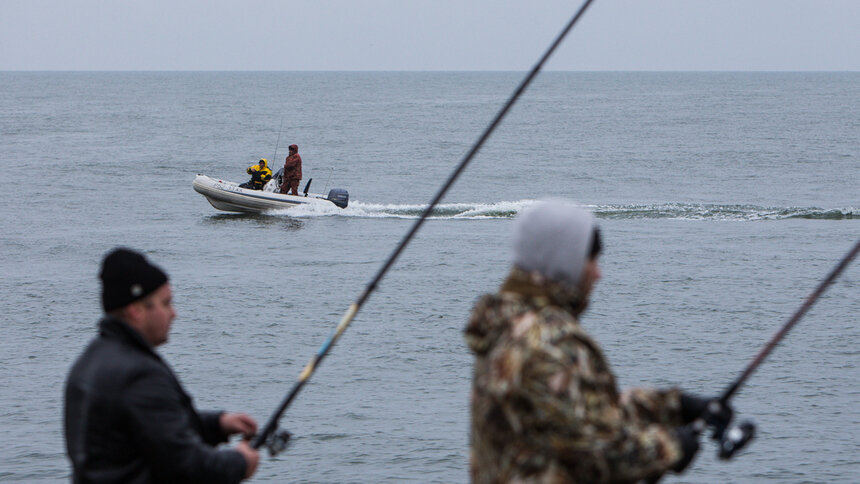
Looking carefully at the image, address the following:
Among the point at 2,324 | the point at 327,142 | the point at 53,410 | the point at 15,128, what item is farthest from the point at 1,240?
the point at 15,128

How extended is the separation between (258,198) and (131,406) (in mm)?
25256

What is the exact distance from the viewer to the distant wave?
27.7 metres

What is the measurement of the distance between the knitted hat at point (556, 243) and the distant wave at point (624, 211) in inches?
986

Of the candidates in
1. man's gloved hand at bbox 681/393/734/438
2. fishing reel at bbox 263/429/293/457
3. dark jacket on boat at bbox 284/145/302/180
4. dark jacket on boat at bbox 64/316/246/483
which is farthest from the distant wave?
man's gloved hand at bbox 681/393/734/438

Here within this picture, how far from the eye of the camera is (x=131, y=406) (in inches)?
104

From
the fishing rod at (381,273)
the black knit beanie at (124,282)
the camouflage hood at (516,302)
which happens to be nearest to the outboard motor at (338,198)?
the fishing rod at (381,273)

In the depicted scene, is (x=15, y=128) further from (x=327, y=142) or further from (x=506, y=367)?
(x=506, y=367)

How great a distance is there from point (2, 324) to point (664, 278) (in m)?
10.7

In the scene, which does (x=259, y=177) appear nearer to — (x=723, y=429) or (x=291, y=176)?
(x=291, y=176)

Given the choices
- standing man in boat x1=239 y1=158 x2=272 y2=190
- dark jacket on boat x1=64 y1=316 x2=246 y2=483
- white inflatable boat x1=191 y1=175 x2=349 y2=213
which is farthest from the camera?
standing man in boat x1=239 y1=158 x2=272 y2=190

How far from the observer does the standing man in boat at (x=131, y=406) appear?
265 cm

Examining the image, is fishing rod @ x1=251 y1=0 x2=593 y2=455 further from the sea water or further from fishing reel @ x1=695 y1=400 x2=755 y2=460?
the sea water

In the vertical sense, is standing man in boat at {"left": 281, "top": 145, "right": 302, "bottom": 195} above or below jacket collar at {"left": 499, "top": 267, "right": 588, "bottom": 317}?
below

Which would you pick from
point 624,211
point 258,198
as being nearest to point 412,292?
point 258,198
